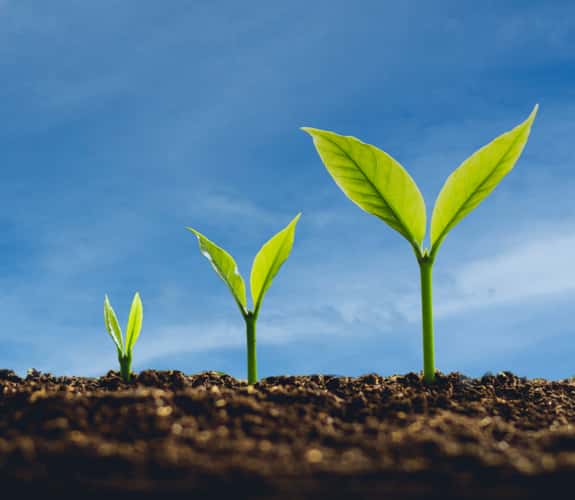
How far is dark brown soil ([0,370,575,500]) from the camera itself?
4.80 feet

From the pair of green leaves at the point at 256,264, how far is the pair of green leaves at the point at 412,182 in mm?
364

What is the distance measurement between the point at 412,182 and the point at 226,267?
35.0 inches

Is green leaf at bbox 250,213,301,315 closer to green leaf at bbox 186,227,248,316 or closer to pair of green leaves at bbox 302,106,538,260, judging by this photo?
green leaf at bbox 186,227,248,316

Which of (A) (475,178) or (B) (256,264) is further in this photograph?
(B) (256,264)

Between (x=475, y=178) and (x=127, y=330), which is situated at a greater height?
(x=475, y=178)

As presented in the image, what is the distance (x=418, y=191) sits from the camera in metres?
2.90

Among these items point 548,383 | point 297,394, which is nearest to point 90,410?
point 297,394

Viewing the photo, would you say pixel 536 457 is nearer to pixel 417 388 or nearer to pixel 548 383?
pixel 417 388

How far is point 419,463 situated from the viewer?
1.62m

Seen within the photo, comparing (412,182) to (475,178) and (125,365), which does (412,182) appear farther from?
(125,365)

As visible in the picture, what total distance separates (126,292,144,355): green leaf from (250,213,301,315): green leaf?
59cm

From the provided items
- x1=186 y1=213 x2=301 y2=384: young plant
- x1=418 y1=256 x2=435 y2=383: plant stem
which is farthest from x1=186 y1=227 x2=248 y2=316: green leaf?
x1=418 y1=256 x2=435 y2=383: plant stem

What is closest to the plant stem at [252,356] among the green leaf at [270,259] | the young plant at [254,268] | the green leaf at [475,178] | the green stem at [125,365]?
the young plant at [254,268]

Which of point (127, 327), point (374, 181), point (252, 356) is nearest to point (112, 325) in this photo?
point (127, 327)
